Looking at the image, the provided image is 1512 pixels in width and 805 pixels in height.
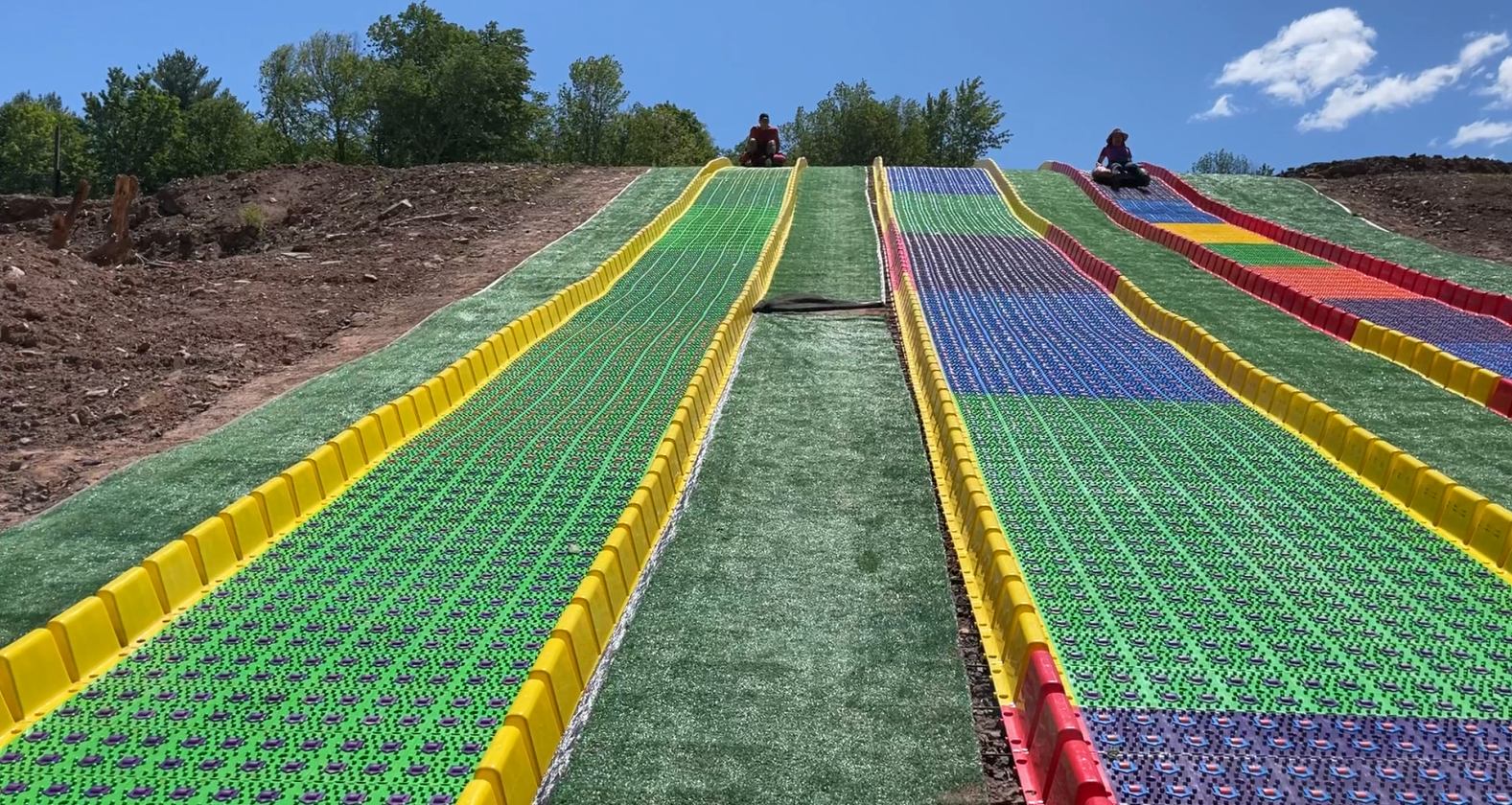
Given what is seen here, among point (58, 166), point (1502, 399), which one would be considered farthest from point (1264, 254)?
point (58, 166)

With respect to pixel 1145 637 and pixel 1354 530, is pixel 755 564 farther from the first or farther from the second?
pixel 1354 530

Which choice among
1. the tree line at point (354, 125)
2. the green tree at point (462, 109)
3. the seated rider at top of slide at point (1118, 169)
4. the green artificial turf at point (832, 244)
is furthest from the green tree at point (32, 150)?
the seated rider at top of slide at point (1118, 169)

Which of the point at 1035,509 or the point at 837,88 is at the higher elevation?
the point at 837,88

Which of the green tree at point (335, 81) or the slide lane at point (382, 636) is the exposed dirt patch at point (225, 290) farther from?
the green tree at point (335, 81)

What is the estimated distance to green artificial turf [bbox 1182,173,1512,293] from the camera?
42.2 feet

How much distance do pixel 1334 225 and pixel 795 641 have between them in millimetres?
14745

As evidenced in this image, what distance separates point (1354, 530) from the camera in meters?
5.79

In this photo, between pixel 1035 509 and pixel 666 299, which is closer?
pixel 1035 509

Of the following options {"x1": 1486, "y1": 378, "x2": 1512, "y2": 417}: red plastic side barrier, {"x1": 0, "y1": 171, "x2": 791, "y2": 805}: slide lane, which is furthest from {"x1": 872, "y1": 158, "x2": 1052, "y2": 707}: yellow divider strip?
{"x1": 1486, "y1": 378, "x2": 1512, "y2": 417}: red plastic side barrier

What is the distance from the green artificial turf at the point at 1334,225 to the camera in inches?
506

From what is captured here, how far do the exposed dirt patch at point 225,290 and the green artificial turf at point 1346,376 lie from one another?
323 inches

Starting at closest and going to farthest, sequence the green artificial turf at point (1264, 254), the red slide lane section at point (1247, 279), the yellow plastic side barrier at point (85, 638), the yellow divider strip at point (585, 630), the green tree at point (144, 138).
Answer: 1. the yellow divider strip at point (585, 630)
2. the yellow plastic side barrier at point (85, 638)
3. the red slide lane section at point (1247, 279)
4. the green artificial turf at point (1264, 254)
5. the green tree at point (144, 138)

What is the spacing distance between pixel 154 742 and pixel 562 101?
Answer: 51796mm

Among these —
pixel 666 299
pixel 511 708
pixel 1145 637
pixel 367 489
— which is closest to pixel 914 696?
pixel 1145 637
